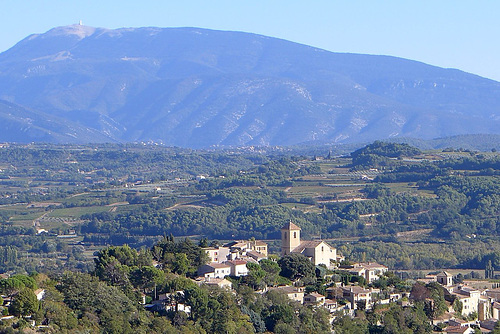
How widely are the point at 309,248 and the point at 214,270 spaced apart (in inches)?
209

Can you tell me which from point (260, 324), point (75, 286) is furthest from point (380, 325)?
point (75, 286)

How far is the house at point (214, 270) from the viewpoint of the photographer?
4728cm

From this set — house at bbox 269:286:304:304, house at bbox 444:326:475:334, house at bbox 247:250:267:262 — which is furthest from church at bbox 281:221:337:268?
house at bbox 444:326:475:334

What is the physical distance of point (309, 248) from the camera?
2015 inches

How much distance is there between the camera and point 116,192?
11406 centimetres

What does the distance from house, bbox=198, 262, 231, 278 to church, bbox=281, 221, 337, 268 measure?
14.8 feet

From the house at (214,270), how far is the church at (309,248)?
4497 millimetres

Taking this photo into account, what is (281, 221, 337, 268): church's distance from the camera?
51094mm

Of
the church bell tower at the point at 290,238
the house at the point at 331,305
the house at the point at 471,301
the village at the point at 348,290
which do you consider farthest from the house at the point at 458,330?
the church bell tower at the point at 290,238

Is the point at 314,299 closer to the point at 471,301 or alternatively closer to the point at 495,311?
the point at 471,301

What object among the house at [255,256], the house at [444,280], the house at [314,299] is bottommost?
the house at [444,280]

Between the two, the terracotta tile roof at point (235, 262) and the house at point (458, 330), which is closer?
the house at point (458, 330)

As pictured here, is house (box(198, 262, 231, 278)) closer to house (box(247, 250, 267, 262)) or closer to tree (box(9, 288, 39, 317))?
house (box(247, 250, 267, 262))

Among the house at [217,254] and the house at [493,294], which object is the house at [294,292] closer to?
the house at [217,254]
